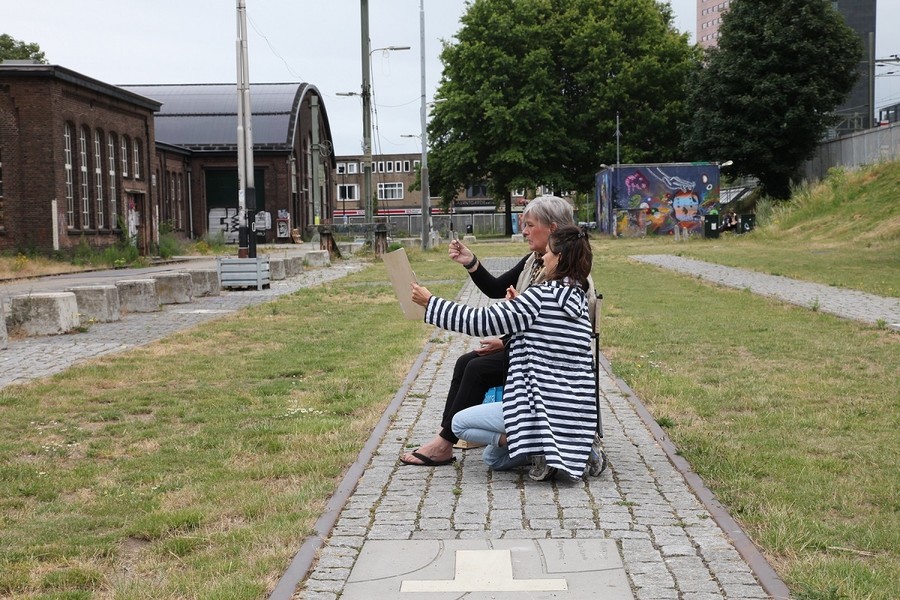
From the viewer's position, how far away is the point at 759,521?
211 inches

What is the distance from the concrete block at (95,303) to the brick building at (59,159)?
915 inches

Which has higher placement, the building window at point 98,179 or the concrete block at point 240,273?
the building window at point 98,179

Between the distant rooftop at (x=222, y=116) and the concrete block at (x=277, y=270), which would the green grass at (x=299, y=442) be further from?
the distant rooftop at (x=222, y=116)

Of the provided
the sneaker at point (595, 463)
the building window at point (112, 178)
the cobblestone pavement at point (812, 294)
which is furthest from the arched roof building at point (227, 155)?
the sneaker at point (595, 463)

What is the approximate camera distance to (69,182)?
40.2 meters

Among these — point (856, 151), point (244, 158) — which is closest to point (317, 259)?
point (244, 158)

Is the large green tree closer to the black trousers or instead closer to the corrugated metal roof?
the corrugated metal roof

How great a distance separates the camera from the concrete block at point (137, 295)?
60.6ft

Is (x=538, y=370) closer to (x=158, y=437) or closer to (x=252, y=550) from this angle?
(x=252, y=550)

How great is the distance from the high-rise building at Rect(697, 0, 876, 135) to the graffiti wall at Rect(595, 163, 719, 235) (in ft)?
23.3

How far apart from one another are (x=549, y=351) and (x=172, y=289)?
50.2 feet

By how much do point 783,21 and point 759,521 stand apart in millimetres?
52588

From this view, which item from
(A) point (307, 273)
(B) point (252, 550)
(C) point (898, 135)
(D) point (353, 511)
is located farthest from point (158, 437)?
(C) point (898, 135)

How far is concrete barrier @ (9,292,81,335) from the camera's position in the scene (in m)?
14.9
